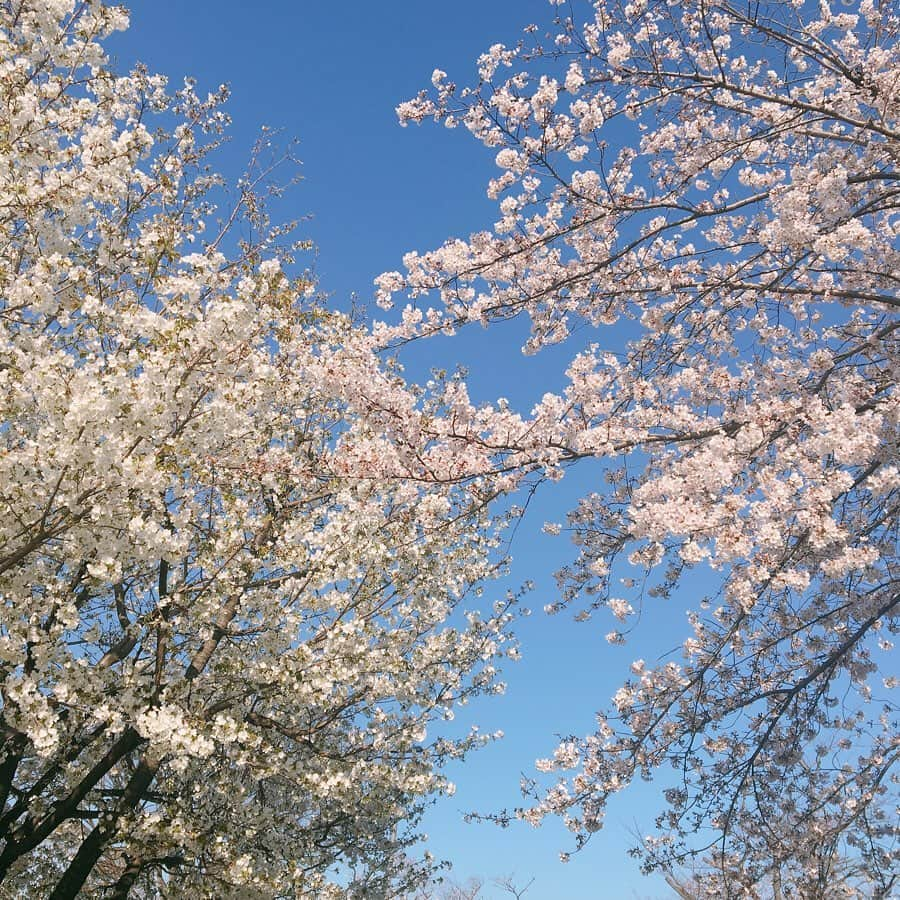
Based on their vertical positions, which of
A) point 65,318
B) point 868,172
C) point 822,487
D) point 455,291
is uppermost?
point 868,172

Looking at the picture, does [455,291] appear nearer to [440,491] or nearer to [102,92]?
[440,491]

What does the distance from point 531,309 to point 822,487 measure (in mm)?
3332

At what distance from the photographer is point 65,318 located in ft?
19.8

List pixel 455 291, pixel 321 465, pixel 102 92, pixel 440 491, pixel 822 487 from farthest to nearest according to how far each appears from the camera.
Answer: pixel 321 465, pixel 440 491, pixel 455 291, pixel 102 92, pixel 822 487

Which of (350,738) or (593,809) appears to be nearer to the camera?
(593,809)

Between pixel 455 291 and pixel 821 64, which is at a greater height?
pixel 821 64

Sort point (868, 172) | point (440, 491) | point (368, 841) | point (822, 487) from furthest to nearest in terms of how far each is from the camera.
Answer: point (368, 841) → point (440, 491) → point (868, 172) → point (822, 487)

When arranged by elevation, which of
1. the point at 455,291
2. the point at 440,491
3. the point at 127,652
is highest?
the point at 455,291

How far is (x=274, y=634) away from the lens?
23.2 feet

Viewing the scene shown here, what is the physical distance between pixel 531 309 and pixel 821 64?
3082 millimetres

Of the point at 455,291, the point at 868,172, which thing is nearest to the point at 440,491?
the point at 455,291

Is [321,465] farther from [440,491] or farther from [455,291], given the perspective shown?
[455,291]

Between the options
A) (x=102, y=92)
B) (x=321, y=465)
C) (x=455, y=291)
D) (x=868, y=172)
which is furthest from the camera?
(x=321, y=465)

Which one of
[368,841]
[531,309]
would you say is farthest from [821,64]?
[368,841]
